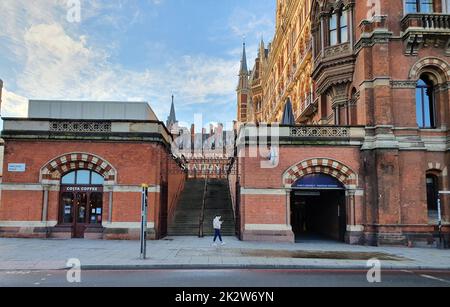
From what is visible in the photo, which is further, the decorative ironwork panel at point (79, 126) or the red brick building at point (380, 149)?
the decorative ironwork panel at point (79, 126)

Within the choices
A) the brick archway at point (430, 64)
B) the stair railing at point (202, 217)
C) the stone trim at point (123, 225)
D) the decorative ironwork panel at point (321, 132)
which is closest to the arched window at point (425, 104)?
the brick archway at point (430, 64)

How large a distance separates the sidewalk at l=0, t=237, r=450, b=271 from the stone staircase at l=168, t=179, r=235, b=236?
14.2 feet

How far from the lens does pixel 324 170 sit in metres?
22.7

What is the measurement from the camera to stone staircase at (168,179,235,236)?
85.0 feet

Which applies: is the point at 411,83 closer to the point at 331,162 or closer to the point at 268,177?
the point at 331,162

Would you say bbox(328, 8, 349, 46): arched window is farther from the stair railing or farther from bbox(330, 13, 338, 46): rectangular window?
the stair railing

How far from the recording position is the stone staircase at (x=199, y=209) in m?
25.9

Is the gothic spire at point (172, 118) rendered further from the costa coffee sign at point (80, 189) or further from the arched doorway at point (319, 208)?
the costa coffee sign at point (80, 189)

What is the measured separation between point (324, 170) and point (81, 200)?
13.5m

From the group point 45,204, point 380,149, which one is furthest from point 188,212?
point 380,149

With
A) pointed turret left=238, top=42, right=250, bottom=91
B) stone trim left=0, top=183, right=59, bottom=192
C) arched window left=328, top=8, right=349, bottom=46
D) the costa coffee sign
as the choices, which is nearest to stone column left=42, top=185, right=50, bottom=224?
stone trim left=0, top=183, right=59, bottom=192

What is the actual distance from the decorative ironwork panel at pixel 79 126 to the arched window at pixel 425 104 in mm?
17255

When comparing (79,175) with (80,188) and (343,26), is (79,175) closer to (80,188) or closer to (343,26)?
(80,188)
